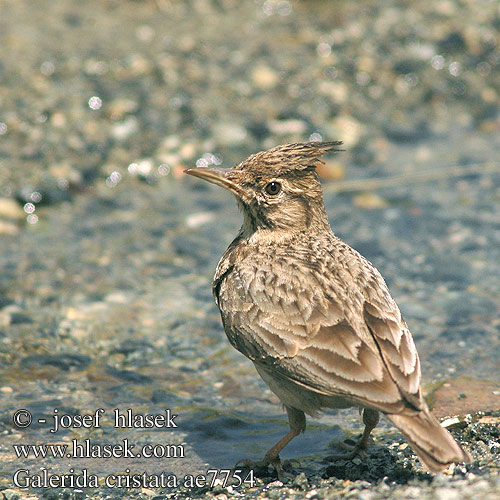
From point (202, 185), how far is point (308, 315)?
4.76 m

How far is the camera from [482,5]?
1213cm

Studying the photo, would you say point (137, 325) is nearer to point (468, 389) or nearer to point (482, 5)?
point (468, 389)

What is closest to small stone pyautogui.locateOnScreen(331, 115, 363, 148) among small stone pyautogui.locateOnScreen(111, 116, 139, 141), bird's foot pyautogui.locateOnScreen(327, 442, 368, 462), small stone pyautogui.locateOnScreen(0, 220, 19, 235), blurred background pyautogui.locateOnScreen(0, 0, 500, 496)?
blurred background pyautogui.locateOnScreen(0, 0, 500, 496)

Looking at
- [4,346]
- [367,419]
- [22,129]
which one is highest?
[22,129]

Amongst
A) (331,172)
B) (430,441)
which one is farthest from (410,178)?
(430,441)

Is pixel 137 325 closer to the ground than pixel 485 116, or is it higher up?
closer to the ground

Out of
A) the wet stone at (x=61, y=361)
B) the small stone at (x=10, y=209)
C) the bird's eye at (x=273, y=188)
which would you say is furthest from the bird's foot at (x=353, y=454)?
the small stone at (x=10, y=209)

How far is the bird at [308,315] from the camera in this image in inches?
173

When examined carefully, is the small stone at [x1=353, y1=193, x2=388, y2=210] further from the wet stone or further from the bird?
the wet stone

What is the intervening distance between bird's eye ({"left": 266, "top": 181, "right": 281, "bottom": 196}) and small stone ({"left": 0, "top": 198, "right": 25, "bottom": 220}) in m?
3.95

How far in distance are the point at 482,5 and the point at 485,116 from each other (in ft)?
7.68

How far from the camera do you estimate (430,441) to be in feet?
13.5

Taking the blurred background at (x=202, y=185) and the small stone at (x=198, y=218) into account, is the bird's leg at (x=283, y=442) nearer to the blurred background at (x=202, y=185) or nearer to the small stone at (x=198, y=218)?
the blurred background at (x=202, y=185)

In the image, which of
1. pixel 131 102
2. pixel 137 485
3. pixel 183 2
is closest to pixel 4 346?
pixel 137 485
